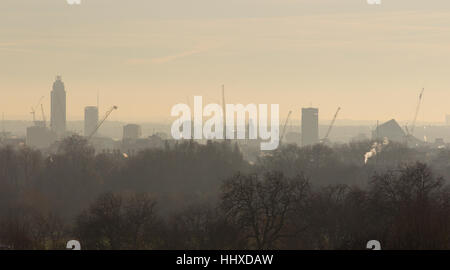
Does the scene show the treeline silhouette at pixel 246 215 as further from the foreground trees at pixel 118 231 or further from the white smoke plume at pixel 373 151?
the white smoke plume at pixel 373 151

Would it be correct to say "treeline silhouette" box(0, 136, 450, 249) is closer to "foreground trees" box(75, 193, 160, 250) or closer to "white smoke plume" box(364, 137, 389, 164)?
"foreground trees" box(75, 193, 160, 250)

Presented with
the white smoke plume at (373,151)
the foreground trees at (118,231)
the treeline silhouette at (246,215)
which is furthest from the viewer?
the white smoke plume at (373,151)

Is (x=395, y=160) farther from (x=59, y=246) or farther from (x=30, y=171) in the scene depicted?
(x=59, y=246)

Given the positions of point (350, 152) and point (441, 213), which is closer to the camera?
point (441, 213)

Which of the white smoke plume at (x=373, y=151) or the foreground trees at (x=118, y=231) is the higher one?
the white smoke plume at (x=373, y=151)

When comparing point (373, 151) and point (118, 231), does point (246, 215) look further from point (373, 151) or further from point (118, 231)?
point (373, 151)

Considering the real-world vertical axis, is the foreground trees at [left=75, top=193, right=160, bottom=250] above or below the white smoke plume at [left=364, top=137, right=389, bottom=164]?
below

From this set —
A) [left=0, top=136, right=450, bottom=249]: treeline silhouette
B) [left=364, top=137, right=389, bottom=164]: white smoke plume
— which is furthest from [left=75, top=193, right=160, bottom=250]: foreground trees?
[left=364, top=137, right=389, bottom=164]: white smoke plume

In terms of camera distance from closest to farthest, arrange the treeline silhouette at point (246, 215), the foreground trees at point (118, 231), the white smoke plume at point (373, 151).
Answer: the treeline silhouette at point (246, 215) → the foreground trees at point (118, 231) → the white smoke plume at point (373, 151)

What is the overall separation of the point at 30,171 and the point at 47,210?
33.0 metres

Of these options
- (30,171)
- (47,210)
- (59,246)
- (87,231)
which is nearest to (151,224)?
(87,231)

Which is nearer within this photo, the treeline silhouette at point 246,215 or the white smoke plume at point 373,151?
the treeline silhouette at point 246,215

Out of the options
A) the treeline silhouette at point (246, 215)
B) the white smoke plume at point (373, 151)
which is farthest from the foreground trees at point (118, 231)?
the white smoke plume at point (373, 151)
